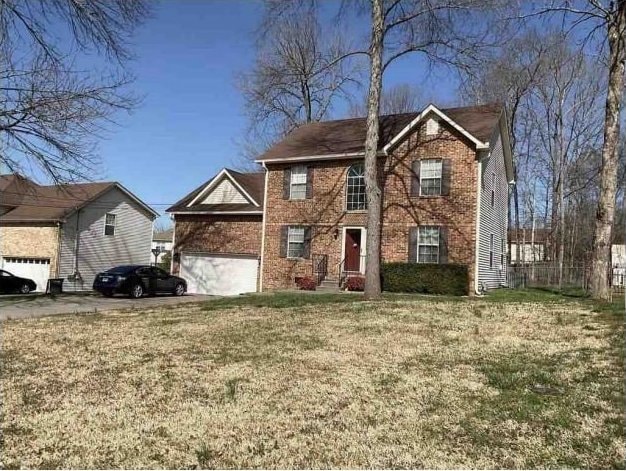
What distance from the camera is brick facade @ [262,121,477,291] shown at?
62.7 feet

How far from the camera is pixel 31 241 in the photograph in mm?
29859

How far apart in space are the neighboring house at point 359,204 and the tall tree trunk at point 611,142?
487 cm

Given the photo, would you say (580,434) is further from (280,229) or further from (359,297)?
(280,229)

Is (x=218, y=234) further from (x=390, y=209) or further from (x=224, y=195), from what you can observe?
(x=390, y=209)

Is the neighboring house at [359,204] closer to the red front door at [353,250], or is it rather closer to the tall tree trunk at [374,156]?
the red front door at [353,250]

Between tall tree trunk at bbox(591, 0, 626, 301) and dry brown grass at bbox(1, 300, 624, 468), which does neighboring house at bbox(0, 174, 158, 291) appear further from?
tall tree trunk at bbox(591, 0, 626, 301)

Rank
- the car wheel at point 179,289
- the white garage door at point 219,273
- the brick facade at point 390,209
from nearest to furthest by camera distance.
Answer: the brick facade at point 390,209, the car wheel at point 179,289, the white garage door at point 219,273

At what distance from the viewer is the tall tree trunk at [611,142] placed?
13.7 m

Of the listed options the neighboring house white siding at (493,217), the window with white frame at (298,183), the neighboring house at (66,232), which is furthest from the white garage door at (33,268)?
the neighboring house white siding at (493,217)

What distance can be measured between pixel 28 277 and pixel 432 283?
2338 centimetres

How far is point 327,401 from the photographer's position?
17.7 ft

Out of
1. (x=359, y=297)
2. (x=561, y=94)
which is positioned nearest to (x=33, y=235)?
(x=359, y=297)

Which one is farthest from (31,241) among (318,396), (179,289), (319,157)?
(318,396)

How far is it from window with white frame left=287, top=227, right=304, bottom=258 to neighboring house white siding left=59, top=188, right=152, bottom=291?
47.0 feet
